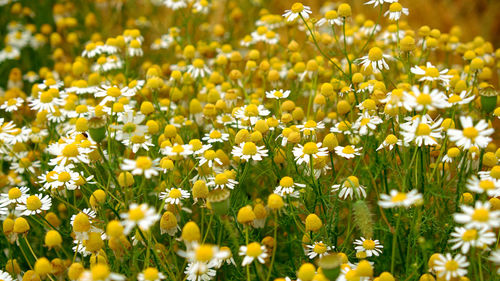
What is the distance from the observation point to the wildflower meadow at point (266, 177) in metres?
1.39

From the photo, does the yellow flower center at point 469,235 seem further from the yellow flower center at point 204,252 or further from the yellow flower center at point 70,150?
the yellow flower center at point 70,150

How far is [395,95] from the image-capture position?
1.48 m

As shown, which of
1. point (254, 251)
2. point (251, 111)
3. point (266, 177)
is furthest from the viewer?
point (266, 177)

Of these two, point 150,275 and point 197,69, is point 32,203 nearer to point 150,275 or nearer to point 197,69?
point 150,275

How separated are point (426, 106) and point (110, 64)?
1575mm

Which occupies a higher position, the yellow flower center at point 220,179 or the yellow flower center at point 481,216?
the yellow flower center at point 481,216

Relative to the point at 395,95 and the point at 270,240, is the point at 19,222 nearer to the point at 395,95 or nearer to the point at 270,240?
the point at 270,240

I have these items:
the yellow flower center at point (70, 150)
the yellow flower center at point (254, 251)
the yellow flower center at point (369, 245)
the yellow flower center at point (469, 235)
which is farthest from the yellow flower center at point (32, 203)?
the yellow flower center at point (469, 235)

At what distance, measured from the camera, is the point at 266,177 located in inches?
83.6

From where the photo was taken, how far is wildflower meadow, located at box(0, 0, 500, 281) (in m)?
1.39

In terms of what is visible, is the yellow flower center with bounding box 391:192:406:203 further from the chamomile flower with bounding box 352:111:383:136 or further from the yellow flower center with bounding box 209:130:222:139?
the yellow flower center with bounding box 209:130:222:139

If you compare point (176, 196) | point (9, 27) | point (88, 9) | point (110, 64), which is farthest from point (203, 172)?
point (88, 9)

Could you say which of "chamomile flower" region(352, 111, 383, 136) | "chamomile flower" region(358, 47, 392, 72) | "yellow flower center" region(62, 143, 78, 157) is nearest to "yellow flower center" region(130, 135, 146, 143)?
"yellow flower center" region(62, 143, 78, 157)

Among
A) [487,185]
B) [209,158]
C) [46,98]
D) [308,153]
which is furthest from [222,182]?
[46,98]
